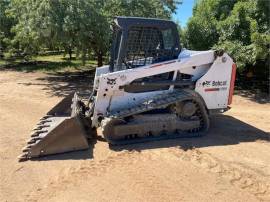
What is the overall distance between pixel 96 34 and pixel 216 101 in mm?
7251

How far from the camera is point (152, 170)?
6.16 m

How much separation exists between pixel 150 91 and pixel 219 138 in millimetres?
1679

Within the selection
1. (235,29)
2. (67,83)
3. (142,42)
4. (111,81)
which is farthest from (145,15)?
(111,81)

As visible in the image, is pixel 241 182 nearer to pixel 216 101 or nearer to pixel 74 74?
pixel 216 101

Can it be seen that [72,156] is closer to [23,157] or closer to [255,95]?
[23,157]

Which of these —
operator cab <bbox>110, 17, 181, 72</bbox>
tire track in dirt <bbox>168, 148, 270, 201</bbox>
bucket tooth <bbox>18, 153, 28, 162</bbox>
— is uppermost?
operator cab <bbox>110, 17, 181, 72</bbox>

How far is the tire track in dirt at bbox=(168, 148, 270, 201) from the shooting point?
5535 mm

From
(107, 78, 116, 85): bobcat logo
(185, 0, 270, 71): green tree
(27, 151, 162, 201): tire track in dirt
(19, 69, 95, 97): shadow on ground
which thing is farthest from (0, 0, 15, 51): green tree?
(27, 151, 162, 201): tire track in dirt

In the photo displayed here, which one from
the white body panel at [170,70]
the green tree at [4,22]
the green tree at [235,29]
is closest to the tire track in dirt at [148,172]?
the white body panel at [170,70]

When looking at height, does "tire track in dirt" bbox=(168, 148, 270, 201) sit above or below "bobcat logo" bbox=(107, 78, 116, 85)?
below

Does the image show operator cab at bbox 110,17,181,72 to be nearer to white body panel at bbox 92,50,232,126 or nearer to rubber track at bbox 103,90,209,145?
white body panel at bbox 92,50,232,126

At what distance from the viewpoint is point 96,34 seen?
46.6 ft

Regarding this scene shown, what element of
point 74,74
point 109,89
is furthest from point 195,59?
point 74,74

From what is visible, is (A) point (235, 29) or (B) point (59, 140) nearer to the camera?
(B) point (59, 140)
